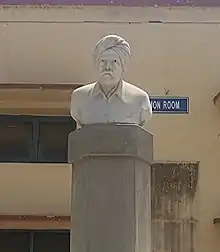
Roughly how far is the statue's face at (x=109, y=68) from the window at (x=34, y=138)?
5240 millimetres

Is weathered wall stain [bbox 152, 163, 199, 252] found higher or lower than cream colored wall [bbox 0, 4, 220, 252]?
lower

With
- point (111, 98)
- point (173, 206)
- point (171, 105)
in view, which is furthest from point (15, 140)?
point (111, 98)

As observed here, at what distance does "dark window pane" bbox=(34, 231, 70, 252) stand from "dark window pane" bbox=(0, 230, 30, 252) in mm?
150

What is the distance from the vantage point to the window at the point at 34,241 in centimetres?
1084

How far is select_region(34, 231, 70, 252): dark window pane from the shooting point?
1086cm

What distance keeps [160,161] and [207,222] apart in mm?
1152

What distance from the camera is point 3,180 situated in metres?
10.9

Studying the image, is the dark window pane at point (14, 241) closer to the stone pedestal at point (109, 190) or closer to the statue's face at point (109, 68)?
the stone pedestal at point (109, 190)

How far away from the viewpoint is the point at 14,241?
35.7 ft

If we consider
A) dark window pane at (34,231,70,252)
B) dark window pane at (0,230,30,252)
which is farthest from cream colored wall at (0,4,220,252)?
dark window pane at (0,230,30,252)

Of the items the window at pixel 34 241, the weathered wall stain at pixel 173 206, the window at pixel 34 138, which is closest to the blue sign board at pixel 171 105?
the weathered wall stain at pixel 173 206

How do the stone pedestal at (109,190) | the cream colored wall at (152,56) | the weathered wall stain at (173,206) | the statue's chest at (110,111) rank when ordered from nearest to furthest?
the stone pedestal at (109,190) → the statue's chest at (110,111) → the weathered wall stain at (173,206) → the cream colored wall at (152,56)

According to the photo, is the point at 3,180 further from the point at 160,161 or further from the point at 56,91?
the point at 160,161

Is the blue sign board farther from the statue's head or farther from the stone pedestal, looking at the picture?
the stone pedestal
